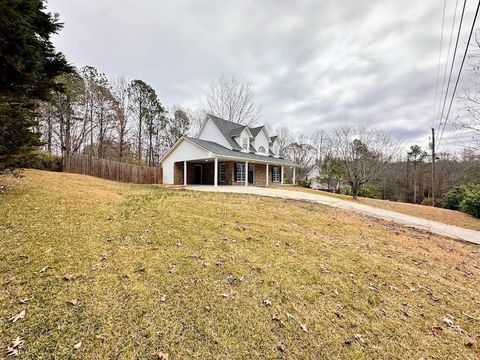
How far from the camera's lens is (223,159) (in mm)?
18766

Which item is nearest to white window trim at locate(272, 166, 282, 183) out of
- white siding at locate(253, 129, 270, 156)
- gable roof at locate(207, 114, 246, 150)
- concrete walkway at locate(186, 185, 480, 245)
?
white siding at locate(253, 129, 270, 156)

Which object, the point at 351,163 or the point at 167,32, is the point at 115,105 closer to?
the point at 167,32

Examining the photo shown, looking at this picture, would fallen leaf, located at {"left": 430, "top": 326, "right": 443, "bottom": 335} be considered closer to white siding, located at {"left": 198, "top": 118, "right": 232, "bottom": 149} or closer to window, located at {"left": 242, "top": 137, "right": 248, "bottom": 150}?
white siding, located at {"left": 198, "top": 118, "right": 232, "bottom": 149}

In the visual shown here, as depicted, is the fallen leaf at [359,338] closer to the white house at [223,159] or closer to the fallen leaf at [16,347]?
the fallen leaf at [16,347]

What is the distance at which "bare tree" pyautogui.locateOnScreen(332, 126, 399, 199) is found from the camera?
17.0 m

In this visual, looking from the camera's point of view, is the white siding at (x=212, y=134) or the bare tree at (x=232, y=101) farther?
the bare tree at (x=232, y=101)

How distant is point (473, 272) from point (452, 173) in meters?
32.2

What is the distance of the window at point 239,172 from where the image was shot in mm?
21016

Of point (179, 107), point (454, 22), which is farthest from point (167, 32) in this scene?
point (179, 107)

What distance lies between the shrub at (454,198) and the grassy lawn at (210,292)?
18542 millimetres

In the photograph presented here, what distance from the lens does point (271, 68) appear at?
1773 cm

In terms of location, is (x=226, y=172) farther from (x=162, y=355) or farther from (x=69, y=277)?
(x=162, y=355)

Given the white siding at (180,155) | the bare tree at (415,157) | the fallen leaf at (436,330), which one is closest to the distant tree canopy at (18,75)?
the fallen leaf at (436,330)

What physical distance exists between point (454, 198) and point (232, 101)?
2558 cm
